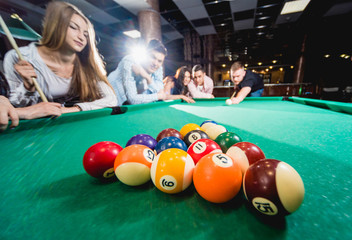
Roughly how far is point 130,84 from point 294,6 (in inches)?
234

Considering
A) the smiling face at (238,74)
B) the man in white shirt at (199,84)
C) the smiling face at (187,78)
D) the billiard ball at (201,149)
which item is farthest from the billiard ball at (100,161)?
the man in white shirt at (199,84)

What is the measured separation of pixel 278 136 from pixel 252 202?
2.81 feet

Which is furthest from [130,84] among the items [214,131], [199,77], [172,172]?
[199,77]

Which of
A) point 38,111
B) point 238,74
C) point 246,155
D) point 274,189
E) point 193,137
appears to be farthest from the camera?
point 238,74

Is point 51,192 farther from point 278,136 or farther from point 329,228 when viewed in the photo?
point 278,136

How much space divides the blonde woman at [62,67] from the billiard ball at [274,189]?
2.36 meters

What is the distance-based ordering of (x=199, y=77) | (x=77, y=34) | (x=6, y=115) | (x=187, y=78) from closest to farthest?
(x=6, y=115) → (x=77, y=34) → (x=187, y=78) → (x=199, y=77)

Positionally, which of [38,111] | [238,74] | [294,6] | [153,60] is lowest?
[38,111]

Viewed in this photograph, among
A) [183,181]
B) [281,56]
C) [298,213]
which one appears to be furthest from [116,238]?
[281,56]

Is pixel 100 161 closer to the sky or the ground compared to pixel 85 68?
closer to the ground

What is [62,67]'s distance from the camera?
9.27 feet

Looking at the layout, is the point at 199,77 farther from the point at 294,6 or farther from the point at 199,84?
the point at 294,6

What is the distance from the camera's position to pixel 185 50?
825cm

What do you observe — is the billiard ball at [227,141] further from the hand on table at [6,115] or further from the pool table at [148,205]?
the hand on table at [6,115]
